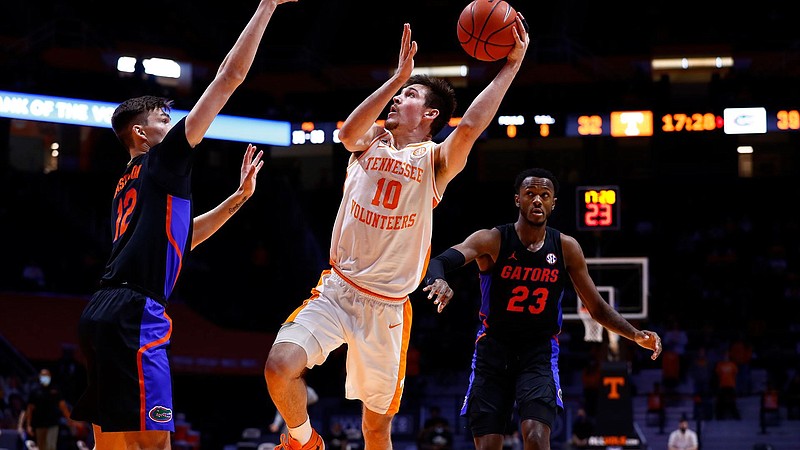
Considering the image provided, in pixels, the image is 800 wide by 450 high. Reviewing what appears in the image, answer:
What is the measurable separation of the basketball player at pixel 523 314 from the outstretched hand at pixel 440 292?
89 cm

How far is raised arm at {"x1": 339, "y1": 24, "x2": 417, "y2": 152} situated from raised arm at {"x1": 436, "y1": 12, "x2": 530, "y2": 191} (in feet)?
1.61

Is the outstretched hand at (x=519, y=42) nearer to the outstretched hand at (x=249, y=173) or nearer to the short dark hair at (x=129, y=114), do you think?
the outstretched hand at (x=249, y=173)

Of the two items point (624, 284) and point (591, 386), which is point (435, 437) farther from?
point (591, 386)

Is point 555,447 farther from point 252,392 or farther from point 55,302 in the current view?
point 55,302

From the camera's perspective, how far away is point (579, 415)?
1784 centimetres

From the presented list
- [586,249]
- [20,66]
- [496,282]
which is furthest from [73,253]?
[496,282]

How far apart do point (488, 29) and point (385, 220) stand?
1410 millimetres

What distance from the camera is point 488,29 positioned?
6777 mm

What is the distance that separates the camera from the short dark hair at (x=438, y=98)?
22.6 feet

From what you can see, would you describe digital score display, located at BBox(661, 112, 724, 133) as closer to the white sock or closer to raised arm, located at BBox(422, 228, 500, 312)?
raised arm, located at BBox(422, 228, 500, 312)

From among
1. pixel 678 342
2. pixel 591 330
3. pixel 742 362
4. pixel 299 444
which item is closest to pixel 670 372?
pixel 678 342

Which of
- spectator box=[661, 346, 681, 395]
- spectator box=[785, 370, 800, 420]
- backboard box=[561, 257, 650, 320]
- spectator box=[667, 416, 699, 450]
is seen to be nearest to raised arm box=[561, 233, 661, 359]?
backboard box=[561, 257, 650, 320]

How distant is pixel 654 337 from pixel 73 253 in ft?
70.4

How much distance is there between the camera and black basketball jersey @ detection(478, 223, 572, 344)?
7570 millimetres
